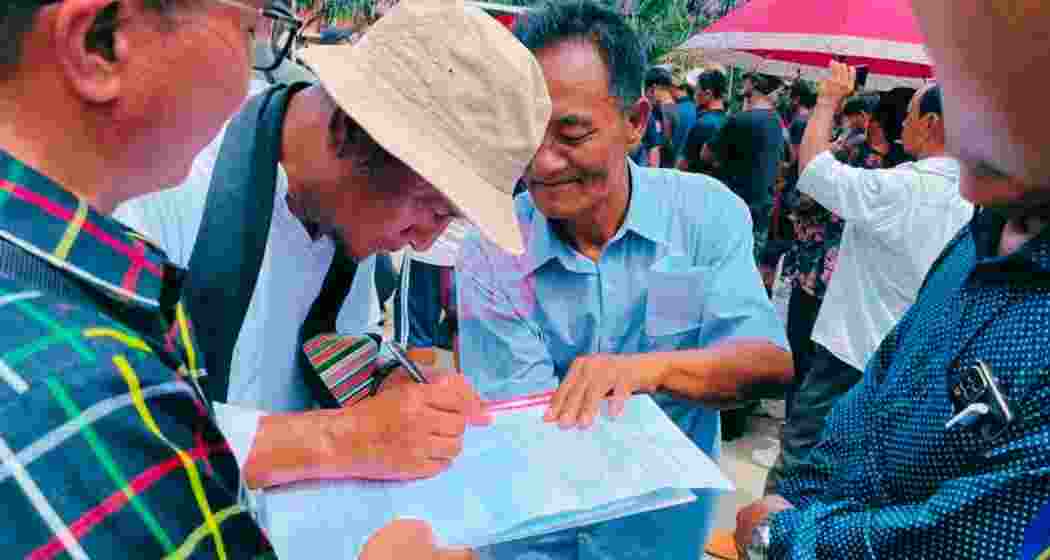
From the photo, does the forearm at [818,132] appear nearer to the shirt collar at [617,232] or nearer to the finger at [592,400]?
the shirt collar at [617,232]

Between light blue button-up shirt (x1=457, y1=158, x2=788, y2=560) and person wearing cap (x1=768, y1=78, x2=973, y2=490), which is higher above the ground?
light blue button-up shirt (x1=457, y1=158, x2=788, y2=560)

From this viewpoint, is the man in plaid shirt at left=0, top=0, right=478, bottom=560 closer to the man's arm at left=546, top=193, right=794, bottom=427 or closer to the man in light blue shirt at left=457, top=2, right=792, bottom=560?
the man's arm at left=546, top=193, right=794, bottom=427

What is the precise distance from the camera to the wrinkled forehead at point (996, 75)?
2.71 feet

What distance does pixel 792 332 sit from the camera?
4.21 m

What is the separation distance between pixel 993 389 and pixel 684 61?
69.5 ft

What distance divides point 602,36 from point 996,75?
1006 millimetres

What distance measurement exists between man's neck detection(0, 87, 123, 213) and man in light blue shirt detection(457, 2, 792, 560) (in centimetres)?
105

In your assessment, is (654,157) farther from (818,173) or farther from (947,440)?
(947,440)

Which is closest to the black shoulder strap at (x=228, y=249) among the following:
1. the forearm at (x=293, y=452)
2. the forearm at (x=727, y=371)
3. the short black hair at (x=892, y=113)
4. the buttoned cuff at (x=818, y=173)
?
the forearm at (x=293, y=452)

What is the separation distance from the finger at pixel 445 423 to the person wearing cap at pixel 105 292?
539 millimetres

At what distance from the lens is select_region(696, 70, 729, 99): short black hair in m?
7.72

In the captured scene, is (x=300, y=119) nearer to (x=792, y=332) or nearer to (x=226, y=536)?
(x=226, y=536)

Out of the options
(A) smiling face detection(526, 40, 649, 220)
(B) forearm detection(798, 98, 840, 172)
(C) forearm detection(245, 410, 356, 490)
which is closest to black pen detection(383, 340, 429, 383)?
(C) forearm detection(245, 410, 356, 490)

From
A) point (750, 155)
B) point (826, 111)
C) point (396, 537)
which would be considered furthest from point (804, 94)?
point (396, 537)
